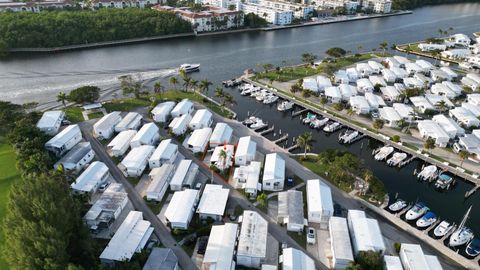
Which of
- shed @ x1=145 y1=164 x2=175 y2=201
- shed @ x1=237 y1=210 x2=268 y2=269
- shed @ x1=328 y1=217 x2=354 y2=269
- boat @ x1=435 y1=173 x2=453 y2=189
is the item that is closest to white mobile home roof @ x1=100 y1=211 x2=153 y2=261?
shed @ x1=145 y1=164 x2=175 y2=201

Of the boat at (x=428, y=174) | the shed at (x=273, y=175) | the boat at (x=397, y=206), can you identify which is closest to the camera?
the boat at (x=397, y=206)

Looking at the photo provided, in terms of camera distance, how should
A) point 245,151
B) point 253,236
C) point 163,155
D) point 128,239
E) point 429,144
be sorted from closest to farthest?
point 128,239 < point 253,236 < point 163,155 < point 245,151 < point 429,144

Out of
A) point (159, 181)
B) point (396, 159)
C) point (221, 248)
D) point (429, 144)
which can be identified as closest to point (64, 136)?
point (159, 181)

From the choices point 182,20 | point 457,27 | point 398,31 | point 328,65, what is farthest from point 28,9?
point 457,27

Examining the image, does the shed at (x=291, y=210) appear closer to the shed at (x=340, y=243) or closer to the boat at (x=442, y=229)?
the shed at (x=340, y=243)

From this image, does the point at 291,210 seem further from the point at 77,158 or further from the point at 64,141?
the point at 64,141

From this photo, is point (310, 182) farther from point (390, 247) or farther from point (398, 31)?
point (398, 31)

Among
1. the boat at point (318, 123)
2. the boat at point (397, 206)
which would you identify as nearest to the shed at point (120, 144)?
the boat at point (318, 123)
